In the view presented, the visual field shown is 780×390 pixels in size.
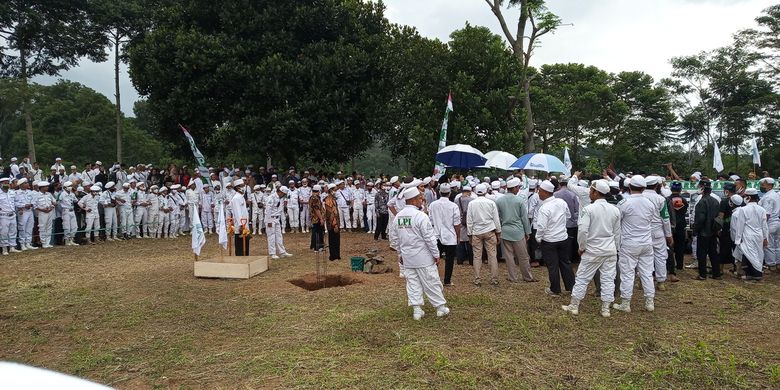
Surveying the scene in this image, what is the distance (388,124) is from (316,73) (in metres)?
4.11

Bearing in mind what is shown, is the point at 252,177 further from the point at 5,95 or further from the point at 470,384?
the point at 470,384

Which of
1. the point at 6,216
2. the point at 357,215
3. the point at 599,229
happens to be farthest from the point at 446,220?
the point at 6,216

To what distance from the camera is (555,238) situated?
9242mm

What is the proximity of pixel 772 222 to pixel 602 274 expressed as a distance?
651 centimetres

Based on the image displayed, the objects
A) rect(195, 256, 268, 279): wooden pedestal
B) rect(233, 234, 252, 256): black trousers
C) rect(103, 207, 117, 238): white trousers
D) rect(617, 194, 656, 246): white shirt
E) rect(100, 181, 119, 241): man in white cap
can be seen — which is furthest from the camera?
rect(103, 207, 117, 238): white trousers

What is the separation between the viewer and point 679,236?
1164 centimetres

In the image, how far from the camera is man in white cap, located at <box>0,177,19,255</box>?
14.8m

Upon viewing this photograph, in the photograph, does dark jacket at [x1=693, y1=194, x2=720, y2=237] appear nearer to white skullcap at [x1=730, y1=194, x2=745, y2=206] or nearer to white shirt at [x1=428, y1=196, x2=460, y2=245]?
white skullcap at [x1=730, y1=194, x2=745, y2=206]

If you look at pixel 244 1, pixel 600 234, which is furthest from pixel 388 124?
pixel 600 234

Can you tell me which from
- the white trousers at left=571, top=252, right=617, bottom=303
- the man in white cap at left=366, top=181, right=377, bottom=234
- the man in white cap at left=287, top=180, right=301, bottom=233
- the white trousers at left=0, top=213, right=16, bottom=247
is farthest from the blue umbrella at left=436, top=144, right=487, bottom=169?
the white trousers at left=0, top=213, right=16, bottom=247

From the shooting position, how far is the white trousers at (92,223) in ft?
56.5

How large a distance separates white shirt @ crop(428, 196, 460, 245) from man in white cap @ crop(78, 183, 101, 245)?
1280 cm

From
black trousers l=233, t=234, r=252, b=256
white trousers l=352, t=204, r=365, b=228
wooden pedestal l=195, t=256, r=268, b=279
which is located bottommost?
wooden pedestal l=195, t=256, r=268, b=279

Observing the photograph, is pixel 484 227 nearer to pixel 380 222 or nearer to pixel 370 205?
pixel 380 222
